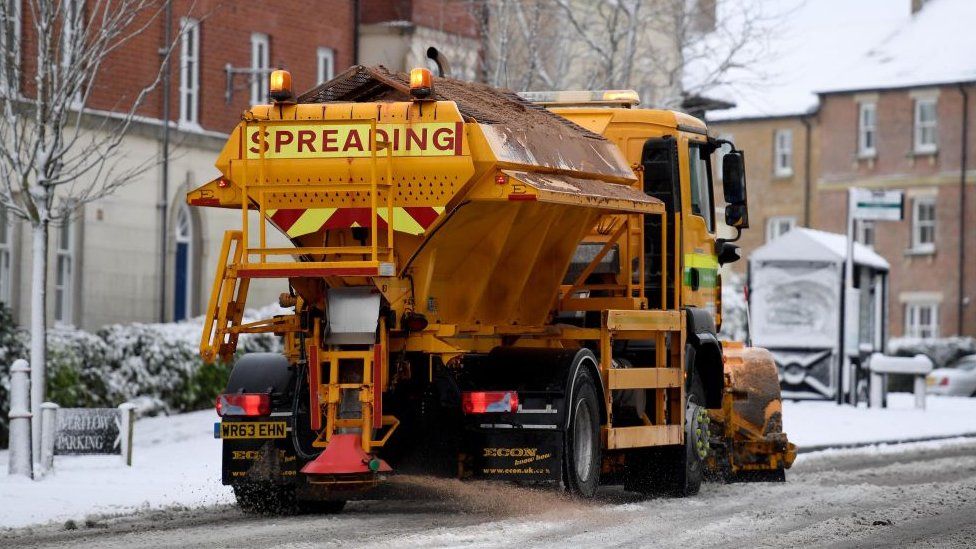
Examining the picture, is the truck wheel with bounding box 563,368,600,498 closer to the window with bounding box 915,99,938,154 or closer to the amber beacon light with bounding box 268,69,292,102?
the amber beacon light with bounding box 268,69,292,102

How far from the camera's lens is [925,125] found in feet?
184

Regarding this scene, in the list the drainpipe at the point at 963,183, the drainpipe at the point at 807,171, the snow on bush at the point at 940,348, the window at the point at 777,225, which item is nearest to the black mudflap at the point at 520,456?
the snow on bush at the point at 940,348

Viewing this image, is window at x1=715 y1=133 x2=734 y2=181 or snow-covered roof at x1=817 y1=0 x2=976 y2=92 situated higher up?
snow-covered roof at x1=817 y1=0 x2=976 y2=92

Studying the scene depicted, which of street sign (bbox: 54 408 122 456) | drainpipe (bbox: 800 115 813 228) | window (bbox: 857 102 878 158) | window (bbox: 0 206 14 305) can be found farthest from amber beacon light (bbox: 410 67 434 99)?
drainpipe (bbox: 800 115 813 228)

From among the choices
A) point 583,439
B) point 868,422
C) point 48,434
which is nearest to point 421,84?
point 583,439

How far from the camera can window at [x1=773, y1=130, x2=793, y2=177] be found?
2340 inches

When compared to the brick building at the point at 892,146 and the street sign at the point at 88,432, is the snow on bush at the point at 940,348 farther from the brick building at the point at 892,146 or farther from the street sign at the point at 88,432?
the street sign at the point at 88,432

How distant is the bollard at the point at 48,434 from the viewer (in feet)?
53.0

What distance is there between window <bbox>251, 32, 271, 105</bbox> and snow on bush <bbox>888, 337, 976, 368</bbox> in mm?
23979

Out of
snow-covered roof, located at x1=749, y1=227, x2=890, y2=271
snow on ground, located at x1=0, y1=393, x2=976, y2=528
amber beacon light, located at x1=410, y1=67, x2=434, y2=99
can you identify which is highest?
amber beacon light, located at x1=410, y1=67, x2=434, y2=99

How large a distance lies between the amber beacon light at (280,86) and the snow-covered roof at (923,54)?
45.5 meters

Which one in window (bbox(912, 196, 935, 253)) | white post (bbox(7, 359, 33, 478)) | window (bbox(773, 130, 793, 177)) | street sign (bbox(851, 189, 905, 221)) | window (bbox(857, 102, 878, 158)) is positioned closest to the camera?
white post (bbox(7, 359, 33, 478))

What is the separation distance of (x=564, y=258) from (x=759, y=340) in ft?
62.8

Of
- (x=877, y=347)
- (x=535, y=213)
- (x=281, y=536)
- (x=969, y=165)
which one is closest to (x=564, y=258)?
(x=535, y=213)
